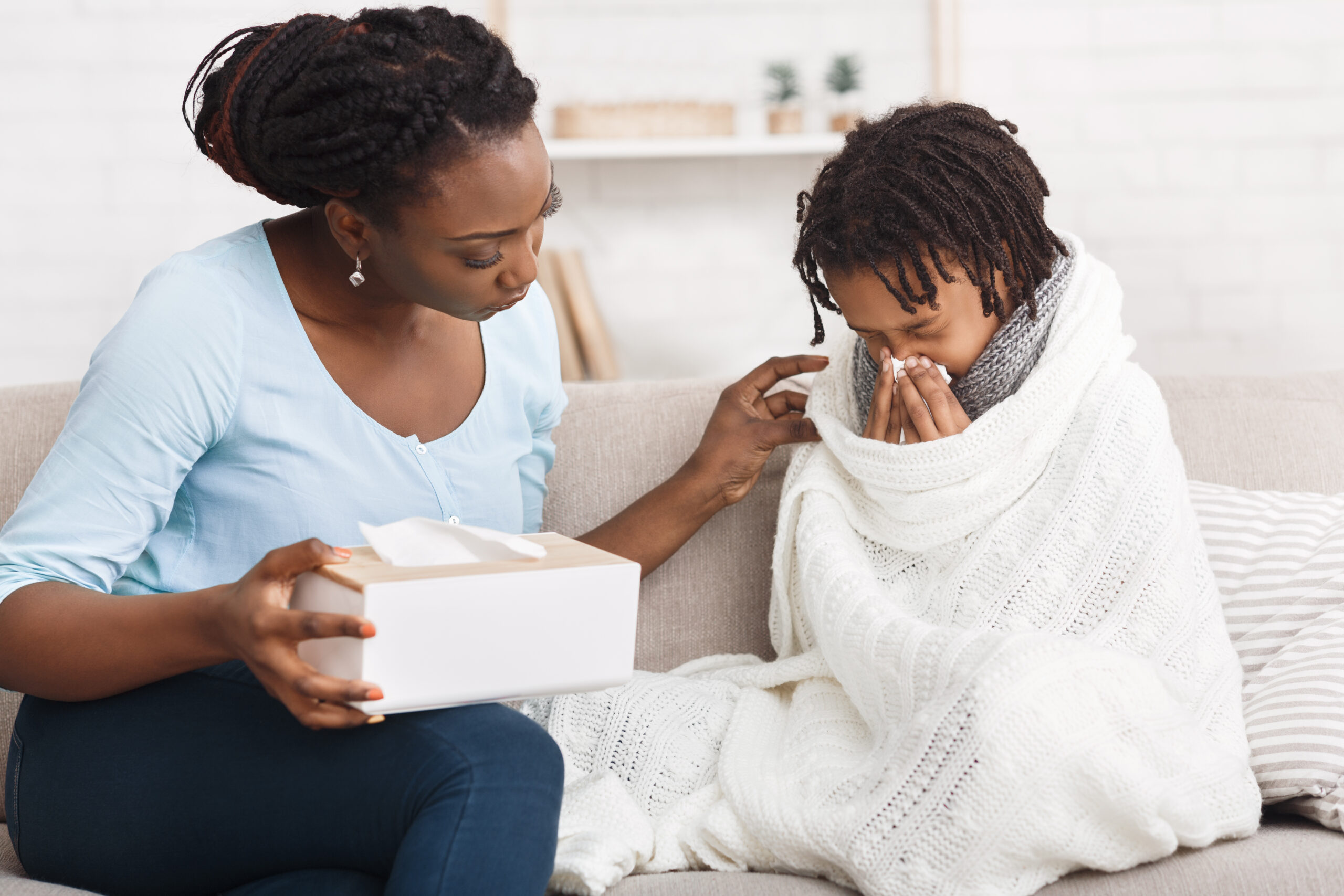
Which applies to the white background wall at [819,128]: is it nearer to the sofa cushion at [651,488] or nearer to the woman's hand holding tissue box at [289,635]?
the sofa cushion at [651,488]

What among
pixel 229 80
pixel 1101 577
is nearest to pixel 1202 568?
pixel 1101 577

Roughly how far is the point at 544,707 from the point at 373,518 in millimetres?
312

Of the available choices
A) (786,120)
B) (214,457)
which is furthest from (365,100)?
(786,120)

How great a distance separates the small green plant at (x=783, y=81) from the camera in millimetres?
2395

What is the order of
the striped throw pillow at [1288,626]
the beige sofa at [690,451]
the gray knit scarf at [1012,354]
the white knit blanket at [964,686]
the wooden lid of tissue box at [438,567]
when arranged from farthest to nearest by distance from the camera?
the beige sofa at [690,451] → the gray knit scarf at [1012,354] → the striped throw pillow at [1288,626] → the white knit blanket at [964,686] → the wooden lid of tissue box at [438,567]

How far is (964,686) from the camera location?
3.06 feet

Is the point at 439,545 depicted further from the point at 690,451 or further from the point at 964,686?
the point at 690,451

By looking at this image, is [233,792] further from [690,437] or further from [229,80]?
[690,437]

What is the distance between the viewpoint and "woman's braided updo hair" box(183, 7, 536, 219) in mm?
927

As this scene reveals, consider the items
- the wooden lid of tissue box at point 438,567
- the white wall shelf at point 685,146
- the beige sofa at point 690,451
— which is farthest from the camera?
the white wall shelf at point 685,146

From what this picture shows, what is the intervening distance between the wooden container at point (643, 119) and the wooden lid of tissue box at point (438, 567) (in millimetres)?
1689

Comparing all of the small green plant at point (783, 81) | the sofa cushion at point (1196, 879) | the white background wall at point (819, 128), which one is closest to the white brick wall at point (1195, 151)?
the white background wall at point (819, 128)

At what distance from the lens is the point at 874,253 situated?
3.76 feet

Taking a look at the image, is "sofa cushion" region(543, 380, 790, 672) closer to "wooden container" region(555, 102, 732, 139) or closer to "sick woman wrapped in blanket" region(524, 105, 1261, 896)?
"sick woman wrapped in blanket" region(524, 105, 1261, 896)
